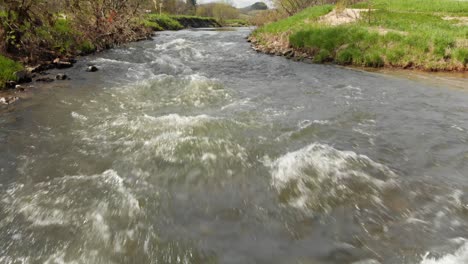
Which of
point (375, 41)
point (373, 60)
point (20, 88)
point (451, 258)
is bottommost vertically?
point (451, 258)

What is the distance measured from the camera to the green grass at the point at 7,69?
38.0ft

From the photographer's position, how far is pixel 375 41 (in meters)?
16.8

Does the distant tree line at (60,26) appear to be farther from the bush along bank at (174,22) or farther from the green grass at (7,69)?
the bush along bank at (174,22)

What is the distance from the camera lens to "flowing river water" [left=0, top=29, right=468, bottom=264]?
13.0 ft

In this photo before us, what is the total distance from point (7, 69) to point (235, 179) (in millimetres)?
11539

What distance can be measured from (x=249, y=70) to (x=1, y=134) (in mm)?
10629

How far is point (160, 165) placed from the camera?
5.92 m

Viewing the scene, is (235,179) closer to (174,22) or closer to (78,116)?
(78,116)

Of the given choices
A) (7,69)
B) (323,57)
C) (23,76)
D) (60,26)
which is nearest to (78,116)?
(23,76)

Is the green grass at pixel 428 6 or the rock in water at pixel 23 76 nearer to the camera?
the rock in water at pixel 23 76

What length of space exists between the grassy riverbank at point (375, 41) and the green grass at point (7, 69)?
14.6 meters

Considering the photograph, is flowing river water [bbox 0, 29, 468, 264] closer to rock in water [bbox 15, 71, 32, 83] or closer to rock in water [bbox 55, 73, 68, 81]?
rock in water [bbox 15, 71, 32, 83]

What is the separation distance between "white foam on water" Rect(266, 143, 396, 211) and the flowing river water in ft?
0.09

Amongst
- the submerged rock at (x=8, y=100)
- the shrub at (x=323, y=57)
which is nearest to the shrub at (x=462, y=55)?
the shrub at (x=323, y=57)
